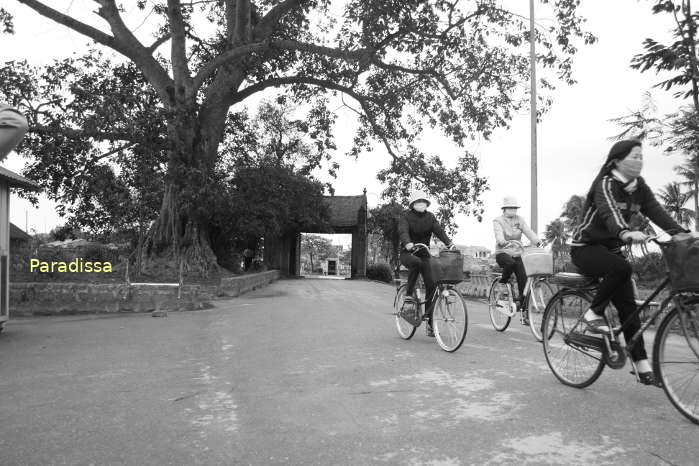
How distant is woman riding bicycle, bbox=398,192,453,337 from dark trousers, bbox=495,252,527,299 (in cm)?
115

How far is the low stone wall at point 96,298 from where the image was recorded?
11.5m

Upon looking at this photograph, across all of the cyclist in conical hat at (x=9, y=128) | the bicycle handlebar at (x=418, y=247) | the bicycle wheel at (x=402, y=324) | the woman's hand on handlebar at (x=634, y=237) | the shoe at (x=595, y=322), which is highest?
the cyclist in conical hat at (x=9, y=128)

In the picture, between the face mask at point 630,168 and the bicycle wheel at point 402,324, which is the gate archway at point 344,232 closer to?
the bicycle wheel at point 402,324

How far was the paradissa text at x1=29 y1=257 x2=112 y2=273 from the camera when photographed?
13.6 m

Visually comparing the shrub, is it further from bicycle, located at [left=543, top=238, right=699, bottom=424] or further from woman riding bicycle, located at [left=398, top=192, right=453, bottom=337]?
bicycle, located at [left=543, top=238, right=699, bottom=424]

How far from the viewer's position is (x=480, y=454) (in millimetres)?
2957

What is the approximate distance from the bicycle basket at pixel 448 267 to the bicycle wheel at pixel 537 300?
136cm

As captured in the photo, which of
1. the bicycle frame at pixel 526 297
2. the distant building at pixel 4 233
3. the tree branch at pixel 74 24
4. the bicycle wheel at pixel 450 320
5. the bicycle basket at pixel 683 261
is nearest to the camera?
the bicycle basket at pixel 683 261

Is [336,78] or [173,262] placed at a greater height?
[336,78]

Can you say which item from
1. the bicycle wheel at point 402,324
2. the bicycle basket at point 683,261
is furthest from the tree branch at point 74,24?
the bicycle basket at point 683,261

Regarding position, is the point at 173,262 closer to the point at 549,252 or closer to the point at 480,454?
the point at 549,252

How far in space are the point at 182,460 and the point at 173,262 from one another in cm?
1513

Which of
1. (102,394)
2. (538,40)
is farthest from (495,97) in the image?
(102,394)

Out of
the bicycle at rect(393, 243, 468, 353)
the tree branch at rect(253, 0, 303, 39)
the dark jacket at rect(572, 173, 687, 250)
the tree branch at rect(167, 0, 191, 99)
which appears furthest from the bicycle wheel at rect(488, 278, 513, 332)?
the tree branch at rect(167, 0, 191, 99)
